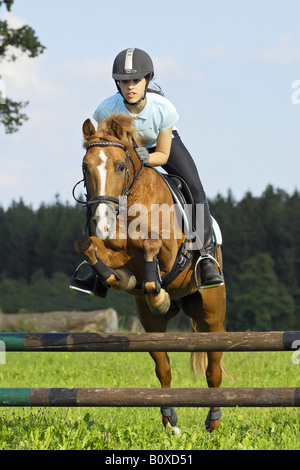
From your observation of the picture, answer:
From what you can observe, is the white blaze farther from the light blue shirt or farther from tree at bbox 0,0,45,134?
tree at bbox 0,0,45,134

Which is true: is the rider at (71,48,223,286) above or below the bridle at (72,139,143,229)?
above

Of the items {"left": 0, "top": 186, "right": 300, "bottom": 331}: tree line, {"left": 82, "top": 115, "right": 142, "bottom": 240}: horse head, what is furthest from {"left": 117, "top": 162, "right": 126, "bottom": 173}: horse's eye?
{"left": 0, "top": 186, "right": 300, "bottom": 331}: tree line

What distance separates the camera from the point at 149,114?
5.94m

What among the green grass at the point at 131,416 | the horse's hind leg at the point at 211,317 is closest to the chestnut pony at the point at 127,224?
the horse's hind leg at the point at 211,317

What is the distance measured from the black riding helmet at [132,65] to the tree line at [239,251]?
39.2 m

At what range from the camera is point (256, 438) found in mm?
5160

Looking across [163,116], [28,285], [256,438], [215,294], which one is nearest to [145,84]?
[163,116]

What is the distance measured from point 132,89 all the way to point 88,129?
22.4 inches

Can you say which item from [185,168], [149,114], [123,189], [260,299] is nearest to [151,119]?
[149,114]

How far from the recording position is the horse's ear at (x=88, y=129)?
5551 millimetres

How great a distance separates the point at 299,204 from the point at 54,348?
45093 millimetres

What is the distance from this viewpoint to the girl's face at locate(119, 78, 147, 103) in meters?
5.77

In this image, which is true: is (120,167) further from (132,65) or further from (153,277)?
(132,65)

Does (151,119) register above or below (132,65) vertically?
below
